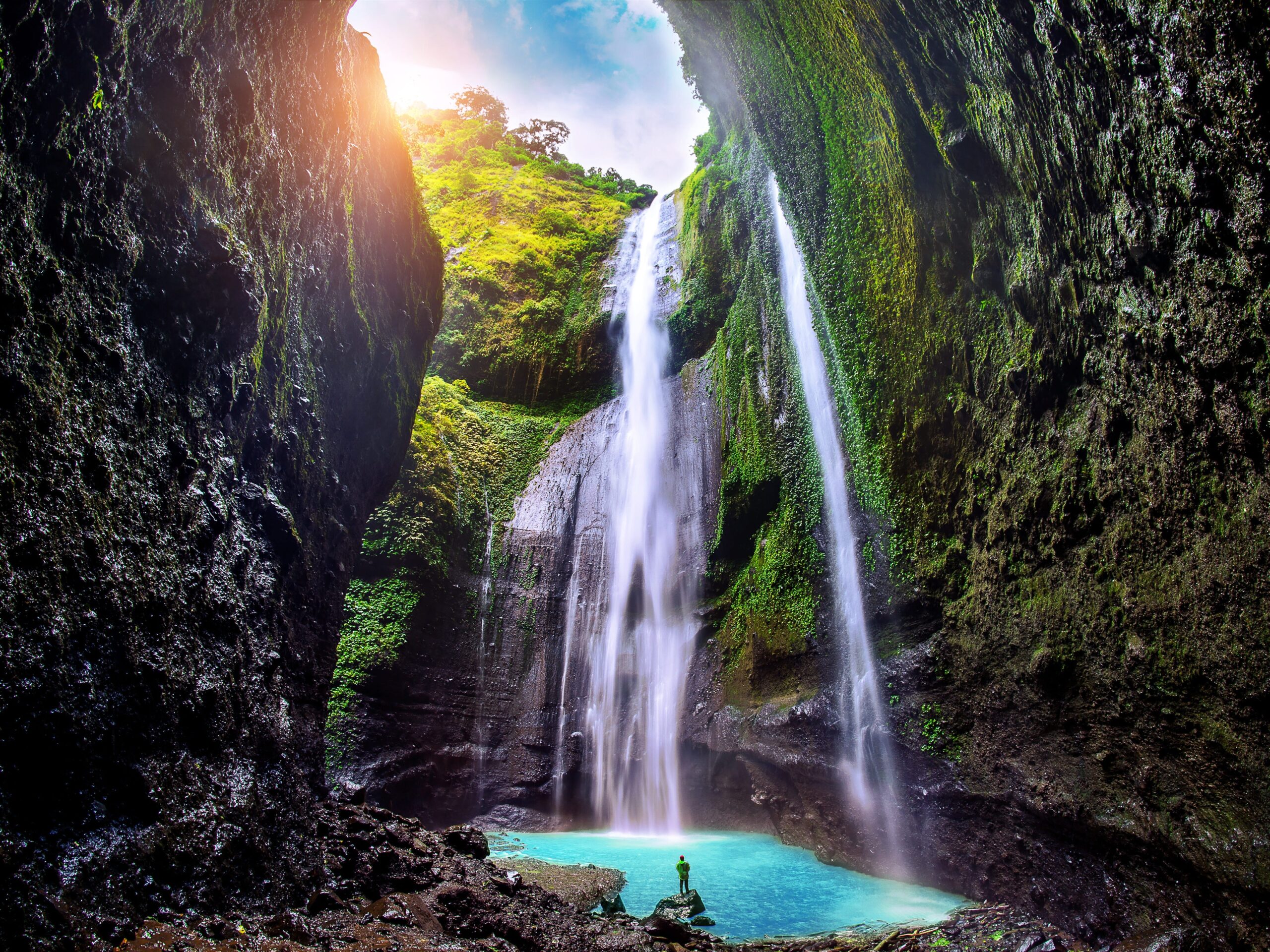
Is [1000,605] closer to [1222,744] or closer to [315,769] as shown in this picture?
[1222,744]

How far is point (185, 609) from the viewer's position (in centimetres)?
369

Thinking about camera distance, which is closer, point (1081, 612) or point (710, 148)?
point (1081, 612)

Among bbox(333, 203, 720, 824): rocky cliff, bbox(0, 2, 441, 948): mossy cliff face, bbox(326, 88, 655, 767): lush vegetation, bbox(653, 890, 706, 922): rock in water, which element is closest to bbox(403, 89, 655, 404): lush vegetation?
bbox(326, 88, 655, 767): lush vegetation

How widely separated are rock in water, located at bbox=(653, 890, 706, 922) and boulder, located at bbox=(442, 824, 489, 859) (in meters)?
1.97

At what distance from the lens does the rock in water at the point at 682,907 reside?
7.05 m

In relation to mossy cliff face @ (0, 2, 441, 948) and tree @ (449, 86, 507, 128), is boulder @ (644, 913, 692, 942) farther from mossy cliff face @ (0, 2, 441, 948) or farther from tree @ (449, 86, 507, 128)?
tree @ (449, 86, 507, 128)

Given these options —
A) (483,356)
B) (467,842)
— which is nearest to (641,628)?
(467,842)

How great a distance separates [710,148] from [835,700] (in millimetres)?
16500

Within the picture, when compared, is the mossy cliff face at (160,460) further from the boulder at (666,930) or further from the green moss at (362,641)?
the green moss at (362,641)

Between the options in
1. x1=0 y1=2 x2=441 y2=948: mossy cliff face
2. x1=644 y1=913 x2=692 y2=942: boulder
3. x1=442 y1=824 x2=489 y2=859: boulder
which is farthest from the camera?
x1=442 y1=824 x2=489 y2=859: boulder

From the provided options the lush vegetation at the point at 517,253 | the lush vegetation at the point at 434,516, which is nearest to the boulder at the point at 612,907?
the lush vegetation at the point at 434,516

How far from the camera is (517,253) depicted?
2141 cm

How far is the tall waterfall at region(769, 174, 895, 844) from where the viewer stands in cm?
920

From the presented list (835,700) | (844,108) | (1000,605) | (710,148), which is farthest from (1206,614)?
(710,148)
